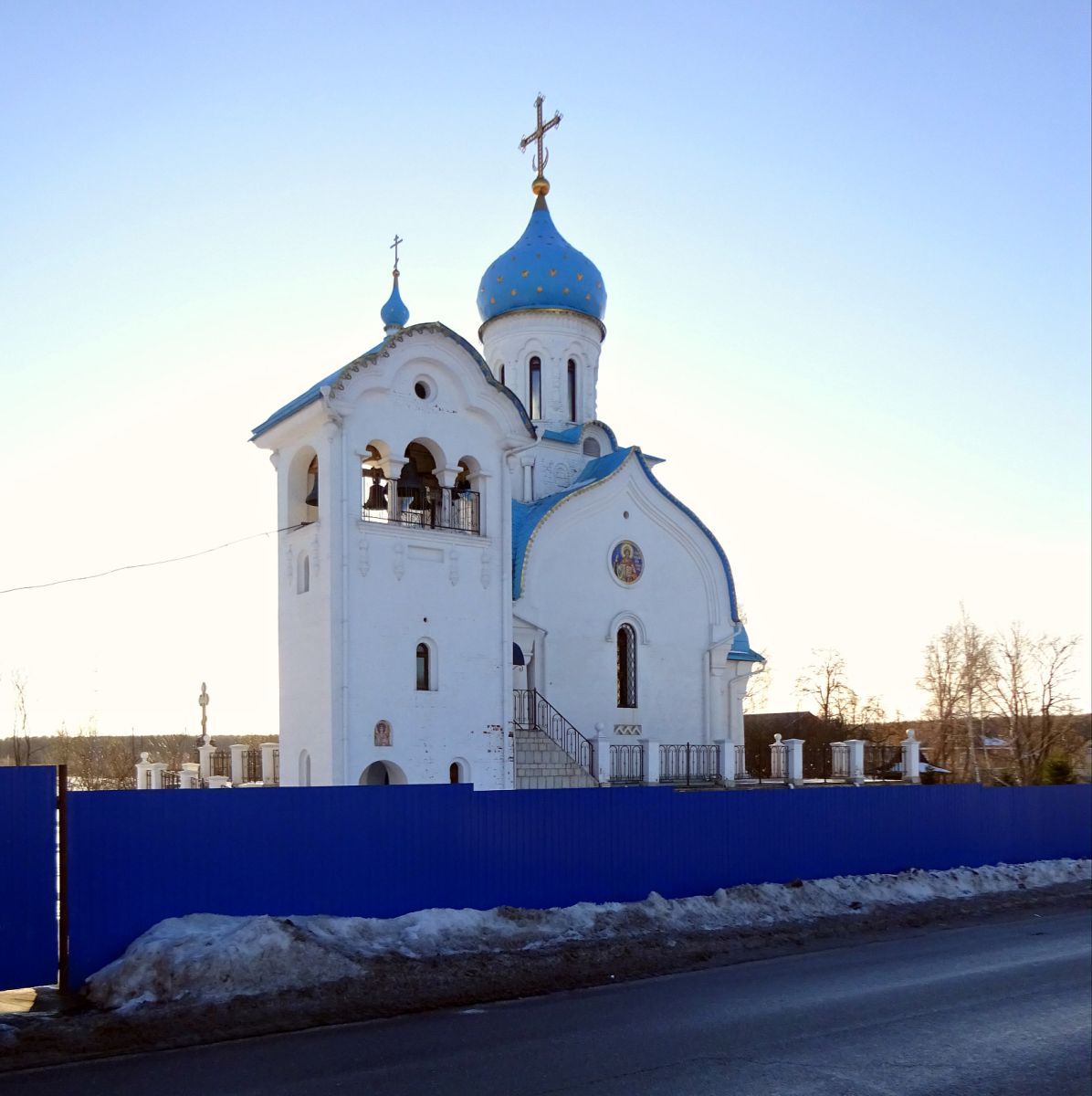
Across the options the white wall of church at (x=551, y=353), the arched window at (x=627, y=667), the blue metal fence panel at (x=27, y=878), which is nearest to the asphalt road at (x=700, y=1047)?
the blue metal fence panel at (x=27, y=878)

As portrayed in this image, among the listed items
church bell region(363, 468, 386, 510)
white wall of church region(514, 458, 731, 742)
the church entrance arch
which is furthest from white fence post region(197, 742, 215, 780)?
church bell region(363, 468, 386, 510)

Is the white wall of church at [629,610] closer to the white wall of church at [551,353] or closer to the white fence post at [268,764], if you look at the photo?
the white wall of church at [551,353]

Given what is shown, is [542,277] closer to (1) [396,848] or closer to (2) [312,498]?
(2) [312,498]

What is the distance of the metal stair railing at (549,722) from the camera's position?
2089 centimetres

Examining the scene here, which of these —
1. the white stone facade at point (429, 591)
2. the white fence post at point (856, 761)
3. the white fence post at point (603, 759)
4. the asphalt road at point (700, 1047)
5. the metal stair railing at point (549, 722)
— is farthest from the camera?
the white fence post at point (856, 761)

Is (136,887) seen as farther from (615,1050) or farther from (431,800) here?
(615,1050)

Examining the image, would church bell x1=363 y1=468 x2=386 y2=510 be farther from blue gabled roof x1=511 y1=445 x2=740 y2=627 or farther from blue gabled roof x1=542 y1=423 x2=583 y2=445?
blue gabled roof x1=542 y1=423 x2=583 y2=445

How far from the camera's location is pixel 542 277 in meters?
26.6

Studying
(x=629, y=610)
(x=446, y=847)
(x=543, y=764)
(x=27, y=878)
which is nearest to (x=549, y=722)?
(x=543, y=764)

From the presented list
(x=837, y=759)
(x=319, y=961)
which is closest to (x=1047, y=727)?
(x=837, y=759)

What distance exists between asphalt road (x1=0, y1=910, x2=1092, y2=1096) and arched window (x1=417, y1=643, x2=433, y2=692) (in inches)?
298

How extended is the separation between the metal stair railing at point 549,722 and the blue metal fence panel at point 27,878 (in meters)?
10.7

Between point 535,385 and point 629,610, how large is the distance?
5996mm

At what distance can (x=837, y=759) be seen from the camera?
25953 mm
